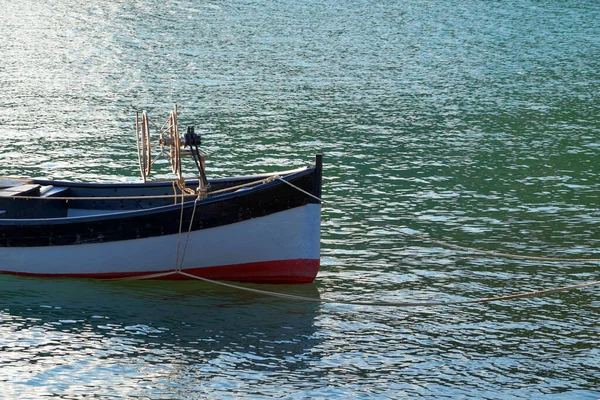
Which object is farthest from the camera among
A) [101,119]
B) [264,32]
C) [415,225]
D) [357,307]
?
[264,32]

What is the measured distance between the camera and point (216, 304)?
15133 mm

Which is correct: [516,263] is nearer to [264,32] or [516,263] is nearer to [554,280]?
[554,280]

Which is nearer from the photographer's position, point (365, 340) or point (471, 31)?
point (365, 340)

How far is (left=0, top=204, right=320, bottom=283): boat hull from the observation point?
15508 mm

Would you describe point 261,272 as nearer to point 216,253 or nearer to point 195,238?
point 216,253

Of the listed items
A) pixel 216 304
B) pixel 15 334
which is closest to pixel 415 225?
pixel 216 304

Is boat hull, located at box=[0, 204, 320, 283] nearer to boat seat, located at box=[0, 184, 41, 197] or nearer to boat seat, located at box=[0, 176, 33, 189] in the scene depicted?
boat seat, located at box=[0, 184, 41, 197]

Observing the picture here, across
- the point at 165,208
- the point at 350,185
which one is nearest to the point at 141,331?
the point at 165,208

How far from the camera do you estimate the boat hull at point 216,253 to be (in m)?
15.5

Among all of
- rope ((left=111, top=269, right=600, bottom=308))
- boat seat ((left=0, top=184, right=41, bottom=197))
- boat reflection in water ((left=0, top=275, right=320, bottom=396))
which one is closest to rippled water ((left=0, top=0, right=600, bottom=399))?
boat reflection in water ((left=0, top=275, right=320, bottom=396))

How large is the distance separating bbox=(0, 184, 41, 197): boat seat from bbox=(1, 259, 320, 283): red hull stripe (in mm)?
2281

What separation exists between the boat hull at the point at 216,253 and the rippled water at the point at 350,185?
0.98 ft

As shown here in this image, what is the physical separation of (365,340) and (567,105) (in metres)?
21.2

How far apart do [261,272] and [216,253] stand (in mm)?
764
